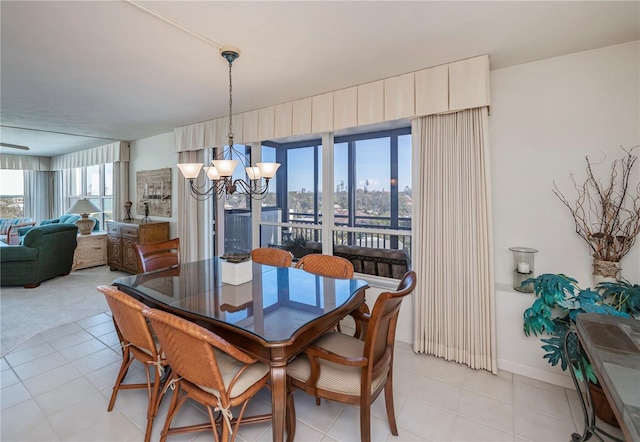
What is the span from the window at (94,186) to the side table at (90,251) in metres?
0.96

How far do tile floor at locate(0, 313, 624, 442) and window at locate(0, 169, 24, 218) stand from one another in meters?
7.77

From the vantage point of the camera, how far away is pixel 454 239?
2.56m

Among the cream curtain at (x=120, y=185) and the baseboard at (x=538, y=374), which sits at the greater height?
the cream curtain at (x=120, y=185)

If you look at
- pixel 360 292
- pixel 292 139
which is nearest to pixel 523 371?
pixel 360 292

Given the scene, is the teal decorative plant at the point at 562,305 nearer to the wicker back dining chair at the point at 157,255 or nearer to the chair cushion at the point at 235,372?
the chair cushion at the point at 235,372

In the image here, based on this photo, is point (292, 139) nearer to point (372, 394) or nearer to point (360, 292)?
point (360, 292)

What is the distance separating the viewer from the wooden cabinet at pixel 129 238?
4984mm

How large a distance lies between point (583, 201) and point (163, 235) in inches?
224

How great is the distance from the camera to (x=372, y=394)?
1578mm

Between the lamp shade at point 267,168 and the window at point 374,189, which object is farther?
the window at point 374,189

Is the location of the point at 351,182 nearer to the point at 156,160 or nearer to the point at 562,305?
the point at 562,305

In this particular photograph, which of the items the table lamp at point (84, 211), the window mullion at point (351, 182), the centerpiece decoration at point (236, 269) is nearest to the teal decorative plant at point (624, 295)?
the window mullion at point (351, 182)

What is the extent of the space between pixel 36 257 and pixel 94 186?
10.9ft

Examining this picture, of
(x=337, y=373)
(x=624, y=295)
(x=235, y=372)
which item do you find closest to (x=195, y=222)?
(x=235, y=372)
